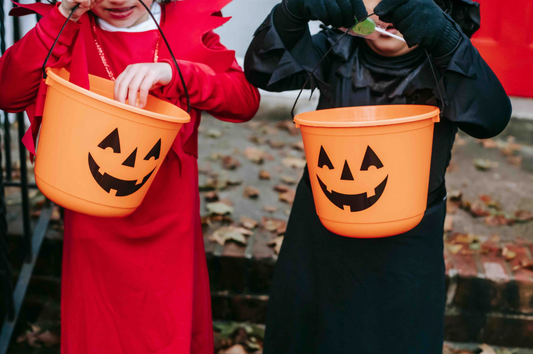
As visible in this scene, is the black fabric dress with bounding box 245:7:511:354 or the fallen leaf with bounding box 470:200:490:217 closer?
the black fabric dress with bounding box 245:7:511:354

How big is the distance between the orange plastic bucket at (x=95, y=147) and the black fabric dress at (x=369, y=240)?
0.43 metres

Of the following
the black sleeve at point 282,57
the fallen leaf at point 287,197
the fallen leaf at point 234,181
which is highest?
the black sleeve at point 282,57

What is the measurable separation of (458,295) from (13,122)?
138 inches

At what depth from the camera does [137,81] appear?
49.1 inches

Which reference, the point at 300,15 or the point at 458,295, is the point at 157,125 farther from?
the point at 458,295

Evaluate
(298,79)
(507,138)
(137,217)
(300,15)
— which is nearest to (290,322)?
(137,217)

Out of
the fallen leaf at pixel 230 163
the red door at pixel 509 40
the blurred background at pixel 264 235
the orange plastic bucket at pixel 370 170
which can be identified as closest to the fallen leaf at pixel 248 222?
the blurred background at pixel 264 235

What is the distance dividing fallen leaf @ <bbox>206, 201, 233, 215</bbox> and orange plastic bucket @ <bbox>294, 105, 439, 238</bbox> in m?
1.42

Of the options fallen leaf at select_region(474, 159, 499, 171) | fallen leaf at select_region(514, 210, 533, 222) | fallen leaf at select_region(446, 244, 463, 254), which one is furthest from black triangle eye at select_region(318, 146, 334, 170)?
fallen leaf at select_region(474, 159, 499, 171)

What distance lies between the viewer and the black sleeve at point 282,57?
1.37 m

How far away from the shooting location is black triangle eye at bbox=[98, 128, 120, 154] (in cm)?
116

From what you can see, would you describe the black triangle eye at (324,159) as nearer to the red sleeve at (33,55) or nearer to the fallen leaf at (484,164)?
the red sleeve at (33,55)

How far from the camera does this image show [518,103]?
381 centimetres

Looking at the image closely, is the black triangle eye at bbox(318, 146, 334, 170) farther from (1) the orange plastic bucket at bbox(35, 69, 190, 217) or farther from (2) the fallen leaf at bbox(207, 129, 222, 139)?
(2) the fallen leaf at bbox(207, 129, 222, 139)
